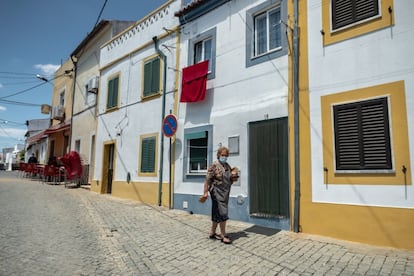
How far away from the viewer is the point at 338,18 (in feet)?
21.3

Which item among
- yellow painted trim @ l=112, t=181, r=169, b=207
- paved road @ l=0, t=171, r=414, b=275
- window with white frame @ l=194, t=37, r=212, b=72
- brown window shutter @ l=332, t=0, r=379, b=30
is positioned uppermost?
window with white frame @ l=194, t=37, r=212, b=72

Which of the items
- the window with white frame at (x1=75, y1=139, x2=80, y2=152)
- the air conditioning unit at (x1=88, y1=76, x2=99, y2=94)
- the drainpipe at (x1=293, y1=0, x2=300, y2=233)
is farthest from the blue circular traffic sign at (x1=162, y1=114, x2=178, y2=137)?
the window with white frame at (x1=75, y1=139, x2=80, y2=152)

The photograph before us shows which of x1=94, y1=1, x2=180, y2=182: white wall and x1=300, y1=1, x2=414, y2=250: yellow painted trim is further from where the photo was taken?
x1=94, y1=1, x2=180, y2=182: white wall

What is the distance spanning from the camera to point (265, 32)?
26.3 feet

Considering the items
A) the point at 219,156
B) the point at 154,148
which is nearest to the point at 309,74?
the point at 219,156

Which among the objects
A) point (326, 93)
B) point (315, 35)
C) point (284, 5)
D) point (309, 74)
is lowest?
point (326, 93)

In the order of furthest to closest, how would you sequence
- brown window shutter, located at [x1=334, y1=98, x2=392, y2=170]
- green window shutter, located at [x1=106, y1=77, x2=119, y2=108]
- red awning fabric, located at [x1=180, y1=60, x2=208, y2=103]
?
green window shutter, located at [x1=106, y1=77, x2=119, y2=108] < red awning fabric, located at [x1=180, y1=60, x2=208, y2=103] < brown window shutter, located at [x1=334, y1=98, x2=392, y2=170]

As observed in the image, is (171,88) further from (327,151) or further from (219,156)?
(327,151)

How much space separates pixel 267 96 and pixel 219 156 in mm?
2349

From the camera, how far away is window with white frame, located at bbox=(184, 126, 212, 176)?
8.87m

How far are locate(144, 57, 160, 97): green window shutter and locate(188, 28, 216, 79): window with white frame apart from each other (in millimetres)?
1783

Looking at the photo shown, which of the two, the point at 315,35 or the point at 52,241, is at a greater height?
the point at 315,35

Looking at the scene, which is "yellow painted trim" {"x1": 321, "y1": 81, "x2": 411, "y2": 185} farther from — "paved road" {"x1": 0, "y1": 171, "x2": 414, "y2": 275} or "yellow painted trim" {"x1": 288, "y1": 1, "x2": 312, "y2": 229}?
"paved road" {"x1": 0, "y1": 171, "x2": 414, "y2": 275}

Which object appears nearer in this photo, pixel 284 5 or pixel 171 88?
pixel 284 5
